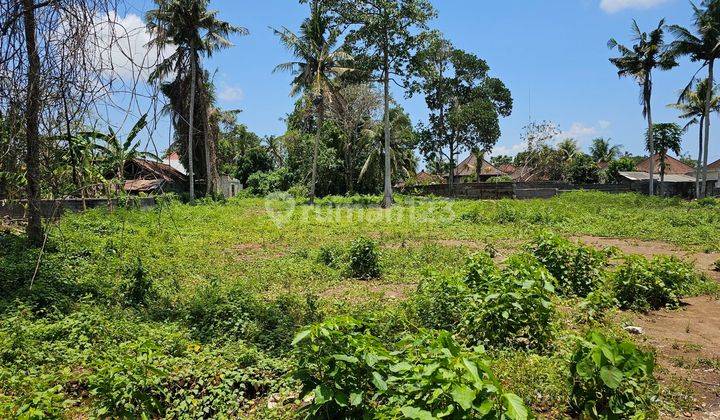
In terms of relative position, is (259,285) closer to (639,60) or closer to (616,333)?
(616,333)

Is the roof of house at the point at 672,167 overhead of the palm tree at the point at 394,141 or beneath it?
beneath

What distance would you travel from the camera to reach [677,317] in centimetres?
561

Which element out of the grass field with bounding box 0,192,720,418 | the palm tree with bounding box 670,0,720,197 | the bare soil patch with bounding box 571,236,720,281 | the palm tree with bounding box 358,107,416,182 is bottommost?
the bare soil patch with bounding box 571,236,720,281

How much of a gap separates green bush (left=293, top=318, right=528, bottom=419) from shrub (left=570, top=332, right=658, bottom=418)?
0.72 meters

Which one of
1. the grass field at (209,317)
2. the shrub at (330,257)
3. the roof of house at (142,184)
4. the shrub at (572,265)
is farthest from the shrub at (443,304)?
the shrub at (330,257)

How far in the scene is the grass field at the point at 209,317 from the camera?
10.8 ft

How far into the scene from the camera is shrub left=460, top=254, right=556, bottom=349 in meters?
4.12

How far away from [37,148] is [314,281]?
5106 mm

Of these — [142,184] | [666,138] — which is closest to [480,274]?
[142,184]

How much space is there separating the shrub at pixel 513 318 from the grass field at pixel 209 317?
0.07 m

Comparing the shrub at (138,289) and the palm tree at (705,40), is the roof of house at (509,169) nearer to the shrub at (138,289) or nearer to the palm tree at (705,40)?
the palm tree at (705,40)

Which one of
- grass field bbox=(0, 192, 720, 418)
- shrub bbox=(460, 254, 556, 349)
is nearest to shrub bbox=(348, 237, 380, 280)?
grass field bbox=(0, 192, 720, 418)

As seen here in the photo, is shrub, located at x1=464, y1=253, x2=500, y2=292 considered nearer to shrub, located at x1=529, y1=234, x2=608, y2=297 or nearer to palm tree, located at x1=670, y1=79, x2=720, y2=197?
shrub, located at x1=529, y1=234, x2=608, y2=297

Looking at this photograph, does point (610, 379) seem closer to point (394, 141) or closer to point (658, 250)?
point (658, 250)
